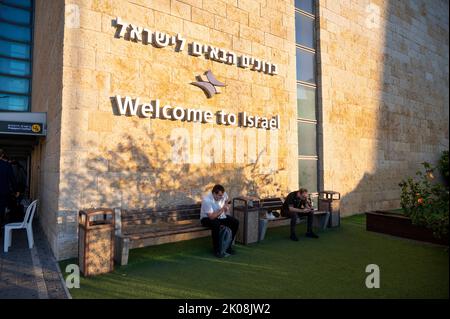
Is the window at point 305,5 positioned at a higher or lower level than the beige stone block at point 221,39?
higher

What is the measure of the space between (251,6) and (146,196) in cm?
593

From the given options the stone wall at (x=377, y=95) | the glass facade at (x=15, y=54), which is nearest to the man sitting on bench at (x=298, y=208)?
the stone wall at (x=377, y=95)

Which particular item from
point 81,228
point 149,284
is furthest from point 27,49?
point 149,284

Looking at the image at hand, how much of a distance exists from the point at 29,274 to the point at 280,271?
12.9 ft

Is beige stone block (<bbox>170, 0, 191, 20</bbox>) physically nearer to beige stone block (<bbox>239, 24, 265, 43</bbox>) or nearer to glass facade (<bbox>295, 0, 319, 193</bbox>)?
beige stone block (<bbox>239, 24, 265, 43</bbox>)

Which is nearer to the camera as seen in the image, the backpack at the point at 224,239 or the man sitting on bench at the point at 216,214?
the backpack at the point at 224,239

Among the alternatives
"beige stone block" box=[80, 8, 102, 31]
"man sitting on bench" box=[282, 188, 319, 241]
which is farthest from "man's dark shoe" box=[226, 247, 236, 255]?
"beige stone block" box=[80, 8, 102, 31]

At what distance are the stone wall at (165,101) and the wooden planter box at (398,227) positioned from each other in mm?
2394

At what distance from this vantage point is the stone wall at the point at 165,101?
5.64m

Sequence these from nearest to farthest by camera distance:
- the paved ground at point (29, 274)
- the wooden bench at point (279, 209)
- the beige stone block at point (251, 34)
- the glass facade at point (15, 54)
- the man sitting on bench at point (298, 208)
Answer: the paved ground at point (29, 274) < the man sitting on bench at point (298, 208) < the wooden bench at point (279, 209) < the beige stone block at point (251, 34) < the glass facade at point (15, 54)

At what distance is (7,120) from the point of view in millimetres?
7508

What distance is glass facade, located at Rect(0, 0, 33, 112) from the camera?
1459 cm

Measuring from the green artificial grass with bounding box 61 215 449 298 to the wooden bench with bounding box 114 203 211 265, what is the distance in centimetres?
23

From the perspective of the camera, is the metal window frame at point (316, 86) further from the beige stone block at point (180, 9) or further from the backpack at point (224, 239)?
the backpack at point (224, 239)
